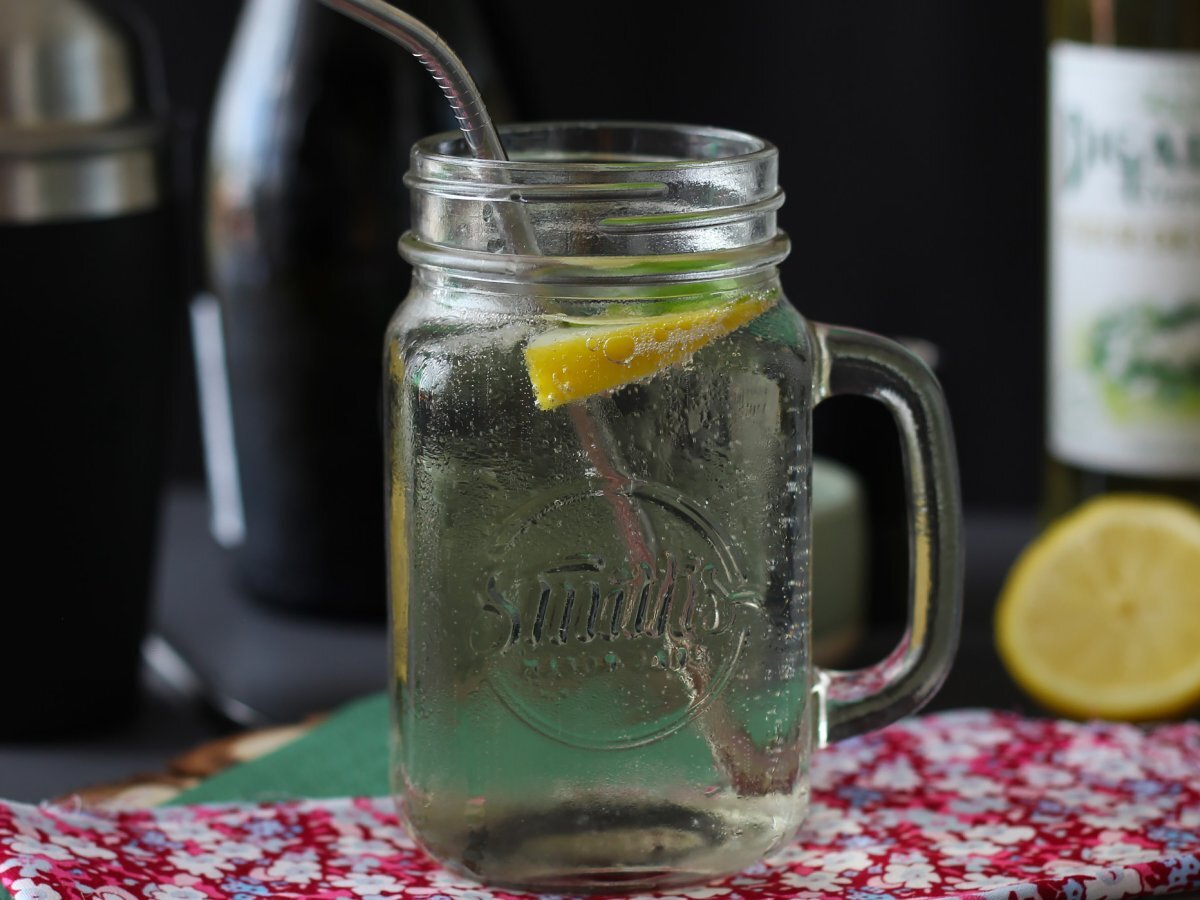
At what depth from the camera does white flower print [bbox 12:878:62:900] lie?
500mm

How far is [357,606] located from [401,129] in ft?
0.84

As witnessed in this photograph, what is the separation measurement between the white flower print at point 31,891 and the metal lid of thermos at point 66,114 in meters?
0.32

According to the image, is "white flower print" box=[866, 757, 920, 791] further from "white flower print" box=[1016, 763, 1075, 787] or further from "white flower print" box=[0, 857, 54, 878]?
"white flower print" box=[0, 857, 54, 878]

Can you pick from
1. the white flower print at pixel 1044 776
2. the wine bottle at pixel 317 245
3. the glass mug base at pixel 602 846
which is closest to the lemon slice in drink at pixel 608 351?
the glass mug base at pixel 602 846

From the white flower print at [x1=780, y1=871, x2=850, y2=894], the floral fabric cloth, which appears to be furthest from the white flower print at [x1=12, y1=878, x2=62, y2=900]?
the white flower print at [x1=780, y1=871, x2=850, y2=894]

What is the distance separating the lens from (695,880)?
547 millimetres

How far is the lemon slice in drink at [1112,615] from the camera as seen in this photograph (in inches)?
32.0

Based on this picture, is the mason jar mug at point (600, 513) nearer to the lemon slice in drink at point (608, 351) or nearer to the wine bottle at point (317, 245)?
the lemon slice in drink at point (608, 351)

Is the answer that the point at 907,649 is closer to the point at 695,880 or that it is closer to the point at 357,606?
the point at 695,880

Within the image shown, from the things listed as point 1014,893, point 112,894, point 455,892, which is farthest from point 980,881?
point 112,894

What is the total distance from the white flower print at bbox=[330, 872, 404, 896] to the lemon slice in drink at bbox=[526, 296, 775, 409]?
159mm

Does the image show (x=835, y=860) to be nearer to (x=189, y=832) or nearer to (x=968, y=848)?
(x=968, y=848)

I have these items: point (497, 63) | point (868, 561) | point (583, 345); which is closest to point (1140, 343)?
point (868, 561)

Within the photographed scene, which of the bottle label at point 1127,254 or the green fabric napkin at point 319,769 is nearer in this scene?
the green fabric napkin at point 319,769
